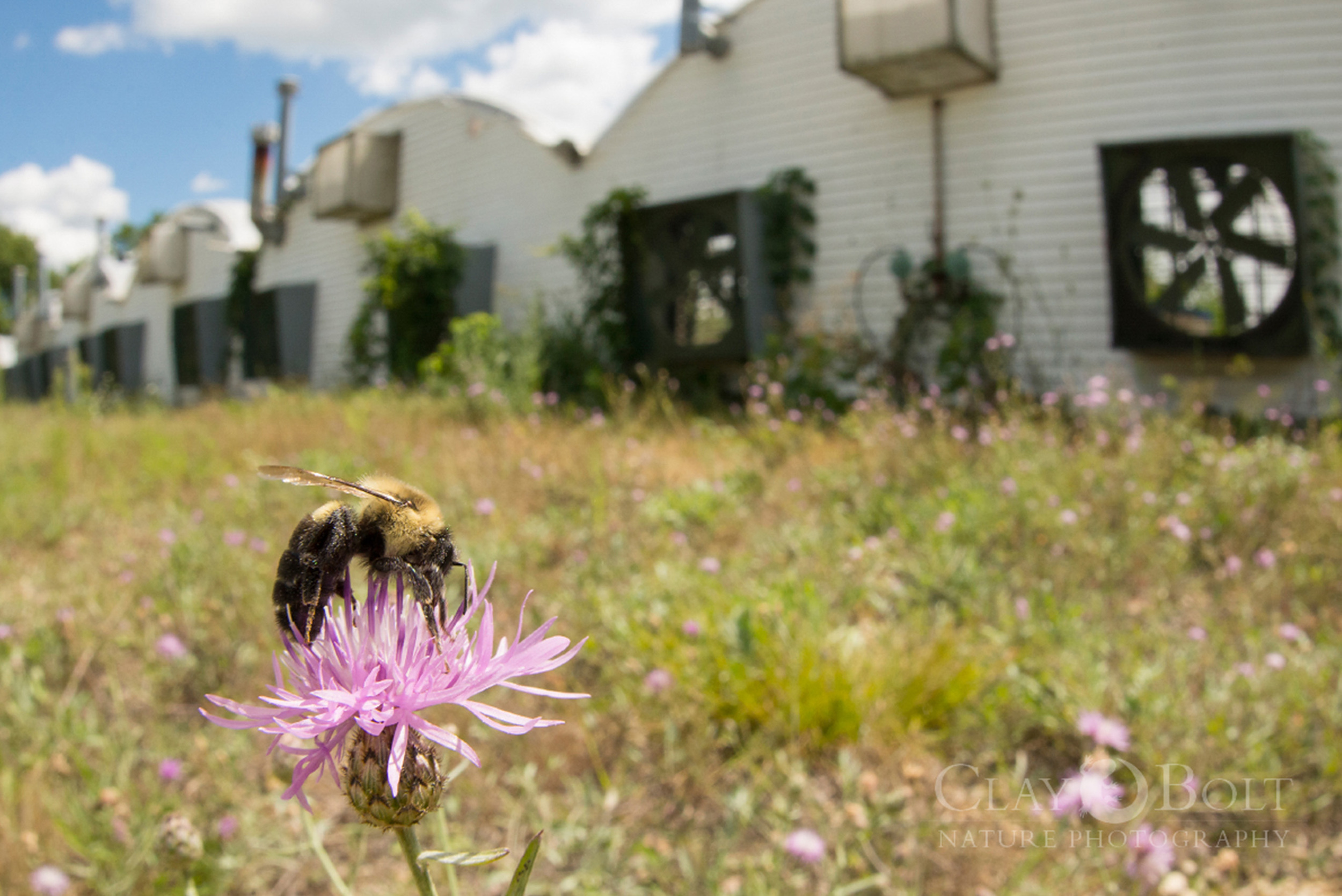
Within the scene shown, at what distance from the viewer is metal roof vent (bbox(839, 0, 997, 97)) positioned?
678 cm

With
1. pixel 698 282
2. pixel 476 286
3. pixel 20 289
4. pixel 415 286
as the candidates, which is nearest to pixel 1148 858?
pixel 698 282

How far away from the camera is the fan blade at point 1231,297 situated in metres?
6.38

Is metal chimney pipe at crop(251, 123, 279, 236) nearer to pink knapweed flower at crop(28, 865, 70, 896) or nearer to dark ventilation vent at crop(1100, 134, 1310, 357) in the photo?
dark ventilation vent at crop(1100, 134, 1310, 357)

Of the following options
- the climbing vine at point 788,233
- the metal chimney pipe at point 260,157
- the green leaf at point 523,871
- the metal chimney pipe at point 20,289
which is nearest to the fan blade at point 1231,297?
the climbing vine at point 788,233

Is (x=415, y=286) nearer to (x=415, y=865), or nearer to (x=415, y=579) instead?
(x=415, y=579)

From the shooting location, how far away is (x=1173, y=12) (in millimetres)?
6711

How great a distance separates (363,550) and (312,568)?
0.15 ft

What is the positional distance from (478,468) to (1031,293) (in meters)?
4.75

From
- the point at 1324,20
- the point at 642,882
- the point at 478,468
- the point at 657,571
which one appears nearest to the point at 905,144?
the point at 1324,20

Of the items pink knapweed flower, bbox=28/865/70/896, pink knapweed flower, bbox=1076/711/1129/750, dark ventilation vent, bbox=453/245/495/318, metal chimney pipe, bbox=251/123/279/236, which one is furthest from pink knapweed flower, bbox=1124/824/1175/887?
metal chimney pipe, bbox=251/123/279/236

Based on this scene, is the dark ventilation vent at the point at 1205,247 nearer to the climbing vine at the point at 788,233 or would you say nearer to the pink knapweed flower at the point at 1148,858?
the climbing vine at the point at 788,233

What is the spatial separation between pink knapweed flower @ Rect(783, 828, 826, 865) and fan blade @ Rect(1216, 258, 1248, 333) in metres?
6.15

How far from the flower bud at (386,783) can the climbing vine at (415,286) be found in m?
11.2

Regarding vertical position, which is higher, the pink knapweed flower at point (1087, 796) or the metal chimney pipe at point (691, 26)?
the metal chimney pipe at point (691, 26)
